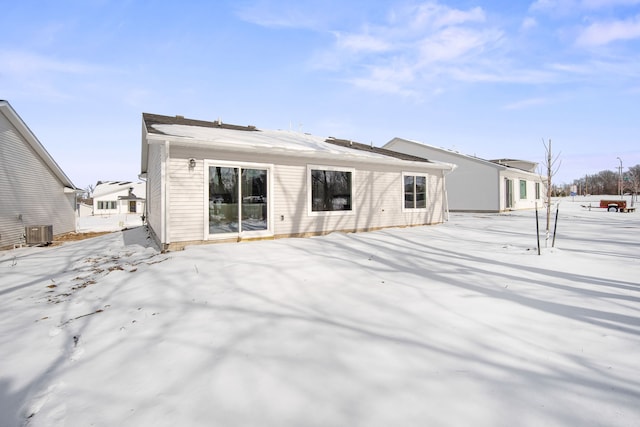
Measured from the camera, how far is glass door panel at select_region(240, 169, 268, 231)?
8102 millimetres

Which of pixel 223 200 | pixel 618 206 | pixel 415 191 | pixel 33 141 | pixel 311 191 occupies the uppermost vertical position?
pixel 33 141

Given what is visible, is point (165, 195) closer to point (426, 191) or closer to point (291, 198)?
point (291, 198)

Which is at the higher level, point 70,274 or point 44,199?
point 44,199

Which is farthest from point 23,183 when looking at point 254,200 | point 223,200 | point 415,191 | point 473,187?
point 473,187

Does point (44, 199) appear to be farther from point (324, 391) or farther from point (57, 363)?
point (324, 391)

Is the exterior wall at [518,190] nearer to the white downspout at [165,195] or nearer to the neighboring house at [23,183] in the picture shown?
the white downspout at [165,195]

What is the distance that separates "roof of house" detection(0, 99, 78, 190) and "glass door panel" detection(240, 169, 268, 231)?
960 cm

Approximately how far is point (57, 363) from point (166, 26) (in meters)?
10.8

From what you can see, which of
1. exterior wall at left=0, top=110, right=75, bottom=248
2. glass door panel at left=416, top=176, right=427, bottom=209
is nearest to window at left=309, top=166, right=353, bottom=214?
glass door panel at left=416, top=176, right=427, bottom=209

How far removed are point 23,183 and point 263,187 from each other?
11.2 meters

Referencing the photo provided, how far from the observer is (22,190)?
40.2 feet

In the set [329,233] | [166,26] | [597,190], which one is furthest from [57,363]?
[597,190]

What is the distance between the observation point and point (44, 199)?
14117 mm

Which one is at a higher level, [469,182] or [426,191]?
[469,182]
